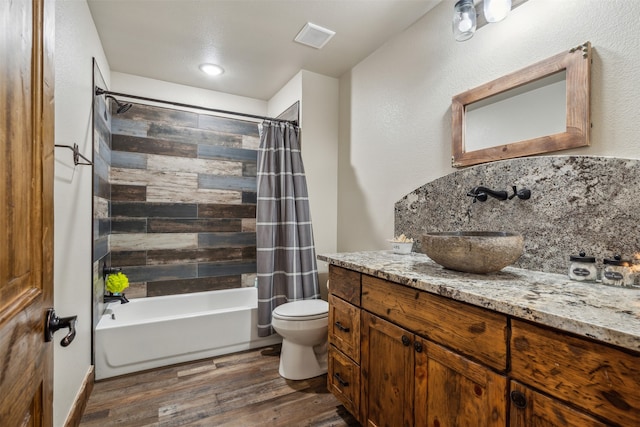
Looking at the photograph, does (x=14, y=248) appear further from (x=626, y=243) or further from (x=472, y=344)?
(x=626, y=243)

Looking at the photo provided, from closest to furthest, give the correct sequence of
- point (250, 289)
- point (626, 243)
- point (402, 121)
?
point (626, 243)
point (402, 121)
point (250, 289)

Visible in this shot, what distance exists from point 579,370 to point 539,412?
6.4 inches

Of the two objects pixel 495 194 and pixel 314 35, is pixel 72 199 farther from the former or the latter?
pixel 495 194

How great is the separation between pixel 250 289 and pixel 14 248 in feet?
9.21

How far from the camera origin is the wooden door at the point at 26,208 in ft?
1.71

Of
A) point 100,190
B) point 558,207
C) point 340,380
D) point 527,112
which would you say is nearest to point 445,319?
point 558,207

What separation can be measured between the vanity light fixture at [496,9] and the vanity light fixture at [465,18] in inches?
2.9

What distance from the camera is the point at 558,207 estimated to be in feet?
4.12

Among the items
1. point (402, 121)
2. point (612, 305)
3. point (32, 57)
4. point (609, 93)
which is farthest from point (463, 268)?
point (32, 57)

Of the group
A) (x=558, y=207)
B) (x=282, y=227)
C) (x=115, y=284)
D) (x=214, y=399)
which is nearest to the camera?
(x=558, y=207)

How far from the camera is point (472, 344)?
0.93 meters

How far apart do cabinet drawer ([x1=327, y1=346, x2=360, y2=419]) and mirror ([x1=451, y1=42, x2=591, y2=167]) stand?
1.25 meters

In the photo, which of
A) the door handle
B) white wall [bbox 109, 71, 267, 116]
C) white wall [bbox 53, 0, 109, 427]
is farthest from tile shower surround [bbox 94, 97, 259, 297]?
the door handle

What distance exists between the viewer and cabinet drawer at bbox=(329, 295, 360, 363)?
1.48 m
